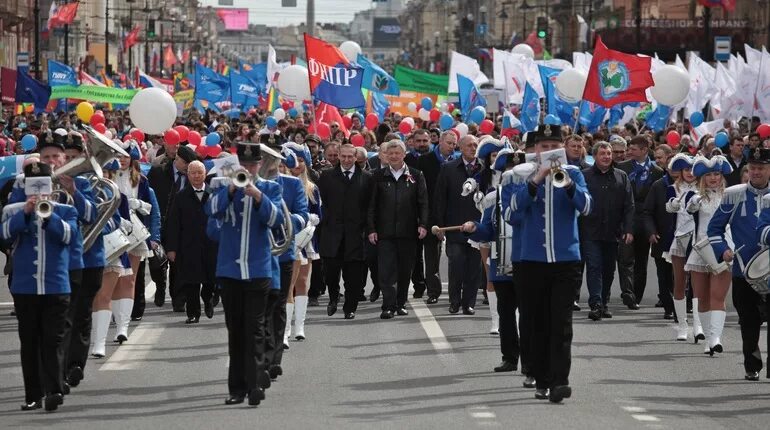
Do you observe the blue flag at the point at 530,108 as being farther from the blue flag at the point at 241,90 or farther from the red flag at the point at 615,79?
the blue flag at the point at 241,90

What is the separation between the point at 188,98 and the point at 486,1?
105 meters

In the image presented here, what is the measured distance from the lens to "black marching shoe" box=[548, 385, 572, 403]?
428 inches

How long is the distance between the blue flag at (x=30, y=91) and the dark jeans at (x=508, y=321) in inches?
965

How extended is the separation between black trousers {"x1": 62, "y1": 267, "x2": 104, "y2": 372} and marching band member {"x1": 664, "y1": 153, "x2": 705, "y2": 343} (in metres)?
5.31

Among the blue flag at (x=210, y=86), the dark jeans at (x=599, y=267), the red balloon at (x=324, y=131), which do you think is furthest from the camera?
the blue flag at (x=210, y=86)

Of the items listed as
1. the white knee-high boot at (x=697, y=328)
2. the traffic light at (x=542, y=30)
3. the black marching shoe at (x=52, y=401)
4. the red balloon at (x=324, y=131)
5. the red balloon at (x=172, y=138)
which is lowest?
the white knee-high boot at (x=697, y=328)

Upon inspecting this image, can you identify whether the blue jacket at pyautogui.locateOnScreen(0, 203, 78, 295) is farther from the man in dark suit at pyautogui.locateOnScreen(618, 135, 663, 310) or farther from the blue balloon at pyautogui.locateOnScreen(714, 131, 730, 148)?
the blue balloon at pyautogui.locateOnScreen(714, 131, 730, 148)

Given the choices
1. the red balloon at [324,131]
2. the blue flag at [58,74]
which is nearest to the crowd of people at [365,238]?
the red balloon at [324,131]

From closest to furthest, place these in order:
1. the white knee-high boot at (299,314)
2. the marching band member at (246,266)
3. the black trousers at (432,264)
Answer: the marching band member at (246,266), the white knee-high boot at (299,314), the black trousers at (432,264)

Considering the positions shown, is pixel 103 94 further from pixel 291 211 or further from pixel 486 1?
pixel 486 1

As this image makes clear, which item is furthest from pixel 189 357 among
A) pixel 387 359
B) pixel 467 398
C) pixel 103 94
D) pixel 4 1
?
pixel 4 1

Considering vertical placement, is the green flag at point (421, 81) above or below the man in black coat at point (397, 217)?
above

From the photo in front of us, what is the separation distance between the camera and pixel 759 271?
38.5ft

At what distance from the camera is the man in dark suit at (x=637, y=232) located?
17.5 m
